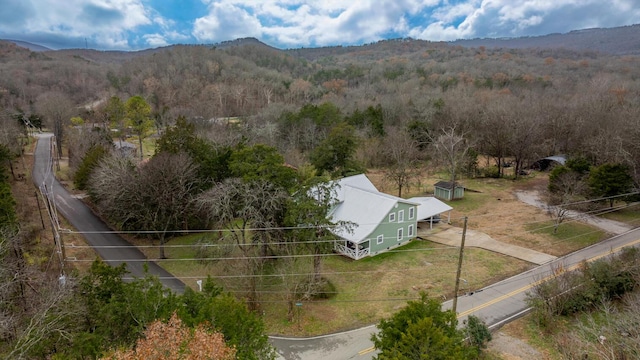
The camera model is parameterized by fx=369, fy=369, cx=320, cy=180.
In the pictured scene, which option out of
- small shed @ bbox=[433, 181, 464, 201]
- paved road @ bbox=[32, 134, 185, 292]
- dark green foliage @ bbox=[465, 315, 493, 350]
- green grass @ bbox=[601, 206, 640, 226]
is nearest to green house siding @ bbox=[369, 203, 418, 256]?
dark green foliage @ bbox=[465, 315, 493, 350]

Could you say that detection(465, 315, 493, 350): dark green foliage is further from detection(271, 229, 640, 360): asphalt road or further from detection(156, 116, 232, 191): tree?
detection(156, 116, 232, 191): tree

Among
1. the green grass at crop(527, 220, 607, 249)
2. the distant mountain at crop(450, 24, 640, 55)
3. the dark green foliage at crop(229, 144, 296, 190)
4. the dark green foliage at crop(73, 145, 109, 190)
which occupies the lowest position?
the green grass at crop(527, 220, 607, 249)

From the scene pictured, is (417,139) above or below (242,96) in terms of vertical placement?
below

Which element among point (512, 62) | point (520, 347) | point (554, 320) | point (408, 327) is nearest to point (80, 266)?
point (408, 327)

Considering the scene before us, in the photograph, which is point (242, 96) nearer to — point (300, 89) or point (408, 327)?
point (300, 89)

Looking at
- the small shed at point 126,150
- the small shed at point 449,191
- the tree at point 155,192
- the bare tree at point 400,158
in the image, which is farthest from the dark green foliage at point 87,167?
the small shed at point 449,191

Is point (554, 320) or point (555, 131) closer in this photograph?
point (554, 320)

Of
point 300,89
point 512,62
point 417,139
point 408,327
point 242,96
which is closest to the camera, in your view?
point 408,327

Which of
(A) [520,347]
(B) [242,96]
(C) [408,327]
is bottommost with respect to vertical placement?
(A) [520,347]
